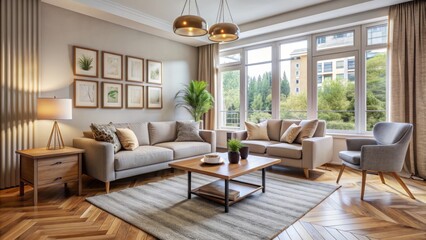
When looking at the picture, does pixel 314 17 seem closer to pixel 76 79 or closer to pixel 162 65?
pixel 162 65

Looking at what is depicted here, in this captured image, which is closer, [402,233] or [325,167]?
[402,233]

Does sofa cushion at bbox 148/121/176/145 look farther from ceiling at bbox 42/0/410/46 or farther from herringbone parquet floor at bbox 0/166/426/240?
ceiling at bbox 42/0/410/46

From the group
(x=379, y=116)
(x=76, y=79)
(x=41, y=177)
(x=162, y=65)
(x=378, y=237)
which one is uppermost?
(x=162, y=65)

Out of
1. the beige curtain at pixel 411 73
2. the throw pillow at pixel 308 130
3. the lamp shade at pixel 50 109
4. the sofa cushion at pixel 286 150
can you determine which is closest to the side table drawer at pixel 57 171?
the lamp shade at pixel 50 109

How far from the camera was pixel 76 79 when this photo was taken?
13.0 feet

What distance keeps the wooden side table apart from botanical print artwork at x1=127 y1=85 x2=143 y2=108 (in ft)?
5.87

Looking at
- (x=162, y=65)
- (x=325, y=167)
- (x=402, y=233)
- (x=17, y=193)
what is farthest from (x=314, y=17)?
(x=17, y=193)

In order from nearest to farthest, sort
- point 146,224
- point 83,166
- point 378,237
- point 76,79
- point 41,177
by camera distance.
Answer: point 378,237 → point 146,224 → point 41,177 → point 83,166 → point 76,79

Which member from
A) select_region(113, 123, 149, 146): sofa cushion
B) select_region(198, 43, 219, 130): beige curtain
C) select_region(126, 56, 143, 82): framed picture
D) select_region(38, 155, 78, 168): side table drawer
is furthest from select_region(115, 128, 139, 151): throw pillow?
select_region(198, 43, 219, 130): beige curtain

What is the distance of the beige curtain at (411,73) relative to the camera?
3.58m

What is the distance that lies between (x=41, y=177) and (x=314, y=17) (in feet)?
15.3

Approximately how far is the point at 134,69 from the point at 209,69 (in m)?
1.88

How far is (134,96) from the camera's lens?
4785mm

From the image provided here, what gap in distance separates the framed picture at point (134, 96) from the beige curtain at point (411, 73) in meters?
4.31
